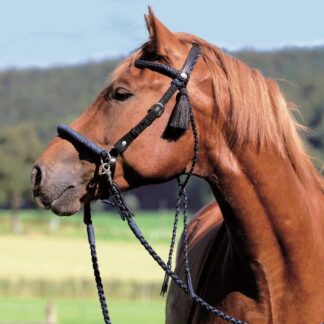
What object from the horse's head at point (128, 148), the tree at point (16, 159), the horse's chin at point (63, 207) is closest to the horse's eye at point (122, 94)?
the horse's head at point (128, 148)

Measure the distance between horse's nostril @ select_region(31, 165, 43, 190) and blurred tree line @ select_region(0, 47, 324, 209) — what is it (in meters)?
40.3

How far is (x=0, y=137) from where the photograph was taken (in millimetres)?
61656

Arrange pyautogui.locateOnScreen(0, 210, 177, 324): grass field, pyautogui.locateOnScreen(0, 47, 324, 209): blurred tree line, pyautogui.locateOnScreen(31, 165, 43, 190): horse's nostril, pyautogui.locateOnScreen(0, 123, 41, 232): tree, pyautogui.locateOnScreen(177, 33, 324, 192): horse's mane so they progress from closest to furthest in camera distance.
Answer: pyautogui.locateOnScreen(31, 165, 43, 190): horse's nostril → pyautogui.locateOnScreen(177, 33, 324, 192): horse's mane → pyautogui.locateOnScreen(0, 210, 177, 324): grass field → pyautogui.locateOnScreen(0, 123, 41, 232): tree → pyautogui.locateOnScreen(0, 47, 324, 209): blurred tree line

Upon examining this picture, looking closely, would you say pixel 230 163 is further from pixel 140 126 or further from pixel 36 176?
pixel 36 176

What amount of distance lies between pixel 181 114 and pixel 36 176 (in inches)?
29.9

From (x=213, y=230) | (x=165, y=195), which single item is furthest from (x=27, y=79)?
(x=213, y=230)

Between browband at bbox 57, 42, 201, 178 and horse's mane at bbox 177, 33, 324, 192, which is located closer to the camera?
browband at bbox 57, 42, 201, 178

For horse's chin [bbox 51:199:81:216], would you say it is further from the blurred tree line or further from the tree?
the tree

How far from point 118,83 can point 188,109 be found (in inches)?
14.5

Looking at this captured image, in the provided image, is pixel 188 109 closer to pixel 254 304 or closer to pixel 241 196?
pixel 241 196

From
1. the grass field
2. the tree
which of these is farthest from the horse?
the tree

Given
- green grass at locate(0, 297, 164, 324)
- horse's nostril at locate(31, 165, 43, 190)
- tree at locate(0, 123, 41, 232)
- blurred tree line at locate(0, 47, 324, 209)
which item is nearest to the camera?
horse's nostril at locate(31, 165, 43, 190)

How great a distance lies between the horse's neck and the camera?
411 cm

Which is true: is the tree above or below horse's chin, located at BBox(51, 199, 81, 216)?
below
